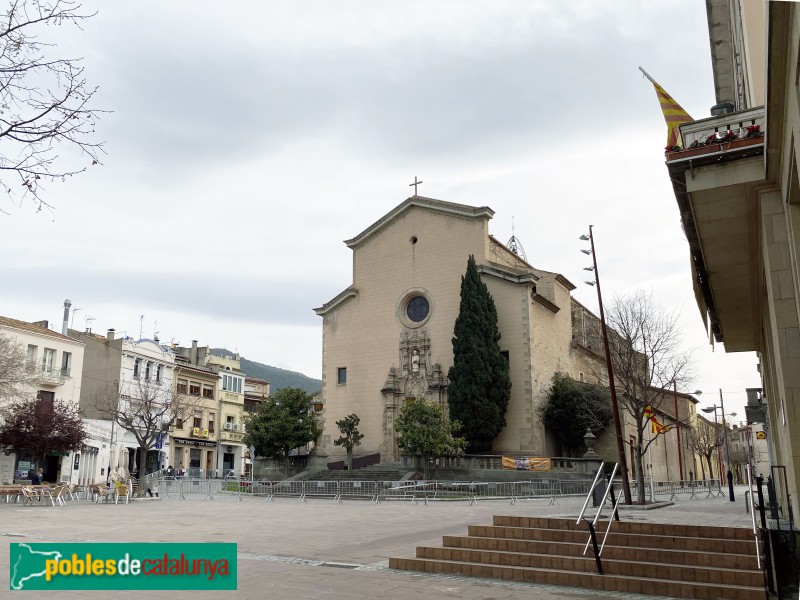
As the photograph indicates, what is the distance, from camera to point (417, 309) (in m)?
43.5

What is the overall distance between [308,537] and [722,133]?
1091 centimetres

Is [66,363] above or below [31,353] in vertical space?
below

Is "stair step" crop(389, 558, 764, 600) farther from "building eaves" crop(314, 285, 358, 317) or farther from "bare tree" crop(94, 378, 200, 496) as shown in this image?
"building eaves" crop(314, 285, 358, 317)

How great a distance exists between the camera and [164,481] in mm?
34188

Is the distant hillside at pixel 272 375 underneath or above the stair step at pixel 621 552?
Answer: above

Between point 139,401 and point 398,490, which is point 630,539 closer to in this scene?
point 398,490

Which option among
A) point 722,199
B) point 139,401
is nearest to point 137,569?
point 722,199

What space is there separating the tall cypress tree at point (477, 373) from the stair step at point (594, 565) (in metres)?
26.4

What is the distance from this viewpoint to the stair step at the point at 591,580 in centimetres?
845

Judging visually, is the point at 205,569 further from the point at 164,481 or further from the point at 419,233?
the point at 419,233

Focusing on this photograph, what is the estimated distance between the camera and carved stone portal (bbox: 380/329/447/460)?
134 feet

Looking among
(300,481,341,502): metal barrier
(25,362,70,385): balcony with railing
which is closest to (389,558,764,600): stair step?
(300,481,341,502): metal barrier

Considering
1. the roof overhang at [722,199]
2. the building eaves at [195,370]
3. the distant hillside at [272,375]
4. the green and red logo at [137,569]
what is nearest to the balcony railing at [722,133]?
the roof overhang at [722,199]

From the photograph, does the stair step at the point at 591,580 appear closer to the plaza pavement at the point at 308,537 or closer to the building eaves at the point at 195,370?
the plaza pavement at the point at 308,537
